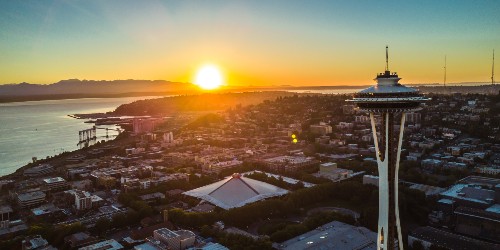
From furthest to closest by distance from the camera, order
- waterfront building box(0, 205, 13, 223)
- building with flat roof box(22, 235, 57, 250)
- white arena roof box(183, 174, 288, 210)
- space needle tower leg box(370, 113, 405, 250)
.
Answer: white arena roof box(183, 174, 288, 210) < waterfront building box(0, 205, 13, 223) < building with flat roof box(22, 235, 57, 250) < space needle tower leg box(370, 113, 405, 250)

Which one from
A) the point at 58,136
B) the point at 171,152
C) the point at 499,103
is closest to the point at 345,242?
the point at 171,152

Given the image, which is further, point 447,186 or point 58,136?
point 58,136

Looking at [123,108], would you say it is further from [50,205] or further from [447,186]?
[447,186]

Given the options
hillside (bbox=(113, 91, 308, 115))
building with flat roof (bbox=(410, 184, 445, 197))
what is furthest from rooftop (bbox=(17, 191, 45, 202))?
hillside (bbox=(113, 91, 308, 115))

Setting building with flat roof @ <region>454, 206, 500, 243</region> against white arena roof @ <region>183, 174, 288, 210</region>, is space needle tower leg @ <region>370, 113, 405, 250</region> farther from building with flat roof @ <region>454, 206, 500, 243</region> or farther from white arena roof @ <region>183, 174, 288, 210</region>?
white arena roof @ <region>183, 174, 288, 210</region>

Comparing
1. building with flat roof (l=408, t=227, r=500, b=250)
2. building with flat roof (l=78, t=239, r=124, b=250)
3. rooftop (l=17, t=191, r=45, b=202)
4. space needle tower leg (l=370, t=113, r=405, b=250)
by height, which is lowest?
building with flat roof (l=78, t=239, r=124, b=250)

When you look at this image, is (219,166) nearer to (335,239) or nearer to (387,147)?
(335,239)

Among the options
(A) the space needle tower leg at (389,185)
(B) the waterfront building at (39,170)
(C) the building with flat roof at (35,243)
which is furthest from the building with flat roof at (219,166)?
(A) the space needle tower leg at (389,185)

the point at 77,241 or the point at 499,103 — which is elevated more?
the point at 499,103
